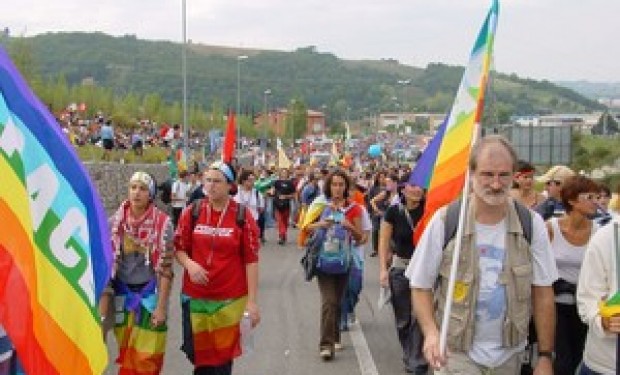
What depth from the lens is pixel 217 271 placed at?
6.42 m

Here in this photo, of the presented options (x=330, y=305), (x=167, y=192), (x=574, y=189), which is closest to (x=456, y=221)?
(x=574, y=189)

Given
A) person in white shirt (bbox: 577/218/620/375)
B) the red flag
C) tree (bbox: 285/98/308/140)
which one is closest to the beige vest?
person in white shirt (bbox: 577/218/620/375)

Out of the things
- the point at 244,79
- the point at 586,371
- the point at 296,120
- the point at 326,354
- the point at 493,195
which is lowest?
the point at 296,120

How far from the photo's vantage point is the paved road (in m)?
8.46

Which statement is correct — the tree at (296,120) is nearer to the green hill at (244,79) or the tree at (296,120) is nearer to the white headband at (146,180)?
the green hill at (244,79)

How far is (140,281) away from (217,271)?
0.48 m

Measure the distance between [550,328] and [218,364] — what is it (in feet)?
9.45

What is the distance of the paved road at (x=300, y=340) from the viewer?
333 inches

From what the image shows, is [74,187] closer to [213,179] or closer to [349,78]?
[213,179]

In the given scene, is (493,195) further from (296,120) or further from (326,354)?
(296,120)

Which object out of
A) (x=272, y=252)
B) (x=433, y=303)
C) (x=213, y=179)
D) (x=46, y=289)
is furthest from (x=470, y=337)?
(x=272, y=252)

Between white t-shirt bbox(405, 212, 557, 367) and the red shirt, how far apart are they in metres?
2.41

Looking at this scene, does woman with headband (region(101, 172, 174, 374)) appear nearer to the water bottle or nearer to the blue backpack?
the water bottle

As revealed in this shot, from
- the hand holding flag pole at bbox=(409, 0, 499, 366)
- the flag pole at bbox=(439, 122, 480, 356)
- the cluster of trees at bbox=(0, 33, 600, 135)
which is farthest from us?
the cluster of trees at bbox=(0, 33, 600, 135)
